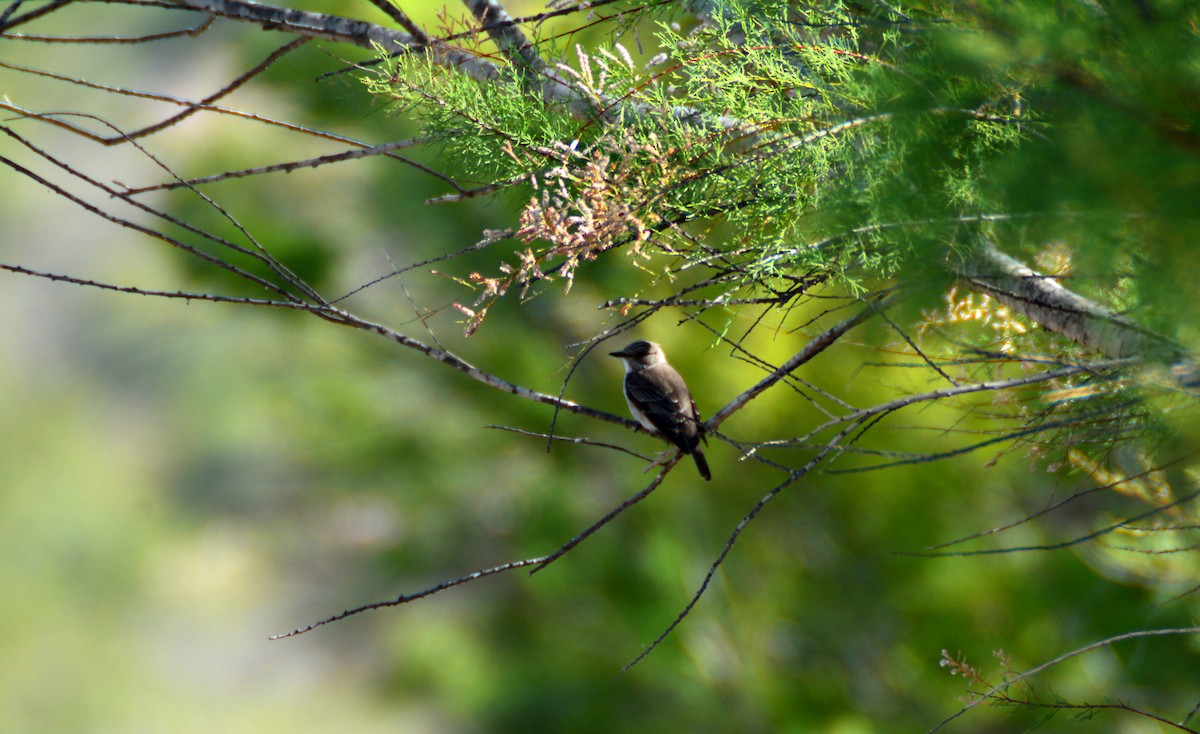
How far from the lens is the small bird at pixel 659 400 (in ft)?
6.24

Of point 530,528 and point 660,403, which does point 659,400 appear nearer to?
point 660,403

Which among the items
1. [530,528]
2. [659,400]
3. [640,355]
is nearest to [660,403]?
[659,400]

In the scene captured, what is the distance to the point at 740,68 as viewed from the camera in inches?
47.2

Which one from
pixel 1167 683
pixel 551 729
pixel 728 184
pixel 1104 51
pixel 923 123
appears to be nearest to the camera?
pixel 1104 51

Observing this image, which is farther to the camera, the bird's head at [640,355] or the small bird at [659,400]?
the bird's head at [640,355]

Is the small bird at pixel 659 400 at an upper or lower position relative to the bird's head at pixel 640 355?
lower

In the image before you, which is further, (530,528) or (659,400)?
(530,528)

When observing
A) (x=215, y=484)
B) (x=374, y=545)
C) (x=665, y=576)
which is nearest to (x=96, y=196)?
(x=215, y=484)

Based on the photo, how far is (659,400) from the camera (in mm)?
2020

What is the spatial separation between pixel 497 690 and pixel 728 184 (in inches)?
124

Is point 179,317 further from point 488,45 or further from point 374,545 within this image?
point 488,45

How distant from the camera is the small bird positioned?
1.90 meters

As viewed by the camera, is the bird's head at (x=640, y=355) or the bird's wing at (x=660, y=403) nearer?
the bird's wing at (x=660, y=403)

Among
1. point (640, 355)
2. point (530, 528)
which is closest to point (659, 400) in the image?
point (640, 355)
